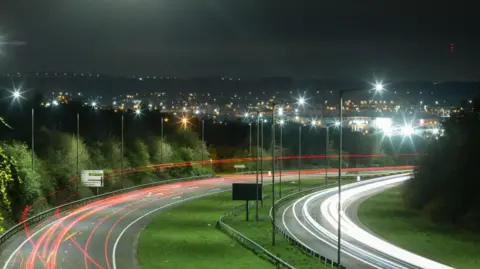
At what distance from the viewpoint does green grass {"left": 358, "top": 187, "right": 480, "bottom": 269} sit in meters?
32.8

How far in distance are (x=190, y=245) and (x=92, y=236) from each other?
683 centimetres

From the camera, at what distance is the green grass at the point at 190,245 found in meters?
29.9

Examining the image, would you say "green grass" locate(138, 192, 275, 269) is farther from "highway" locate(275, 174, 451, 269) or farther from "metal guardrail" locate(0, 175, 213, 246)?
"metal guardrail" locate(0, 175, 213, 246)

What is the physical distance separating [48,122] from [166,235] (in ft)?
226

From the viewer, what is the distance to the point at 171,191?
69125mm

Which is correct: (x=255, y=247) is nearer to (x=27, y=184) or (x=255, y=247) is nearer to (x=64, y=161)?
(x=27, y=184)

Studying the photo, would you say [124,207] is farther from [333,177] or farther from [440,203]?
[333,177]

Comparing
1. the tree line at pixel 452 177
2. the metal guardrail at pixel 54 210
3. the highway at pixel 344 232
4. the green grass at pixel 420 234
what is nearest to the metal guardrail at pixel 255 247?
the highway at pixel 344 232

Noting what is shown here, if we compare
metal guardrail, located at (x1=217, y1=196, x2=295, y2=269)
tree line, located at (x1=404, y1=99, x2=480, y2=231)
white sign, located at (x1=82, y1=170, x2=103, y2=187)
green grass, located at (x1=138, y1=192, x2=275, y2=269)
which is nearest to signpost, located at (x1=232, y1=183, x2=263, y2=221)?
metal guardrail, located at (x1=217, y1=196, x2=295, y2=269)

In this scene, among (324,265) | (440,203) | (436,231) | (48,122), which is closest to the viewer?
(324,265)

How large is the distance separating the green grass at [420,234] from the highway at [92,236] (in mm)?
15956

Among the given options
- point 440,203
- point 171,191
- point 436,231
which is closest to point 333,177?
point 171,191

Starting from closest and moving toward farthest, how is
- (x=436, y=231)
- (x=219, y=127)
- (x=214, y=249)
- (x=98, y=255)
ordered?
(x=98, y=255) < (x=214, y=249) < (x=436, y=231) < (x=219, y=127)

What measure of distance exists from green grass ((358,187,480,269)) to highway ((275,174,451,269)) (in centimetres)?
122
